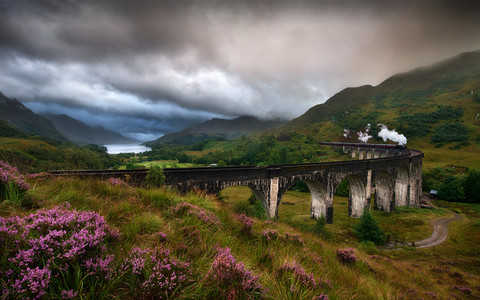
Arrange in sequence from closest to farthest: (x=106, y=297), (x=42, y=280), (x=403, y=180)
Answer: (x=42, y=280)
(x=106, y=297)
(x=403, y=180)

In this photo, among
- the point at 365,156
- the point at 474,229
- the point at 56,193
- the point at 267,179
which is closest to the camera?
the point at 56,193

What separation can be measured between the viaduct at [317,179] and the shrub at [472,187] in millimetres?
21626

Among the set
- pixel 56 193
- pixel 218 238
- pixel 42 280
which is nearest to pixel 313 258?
pixel 218 238

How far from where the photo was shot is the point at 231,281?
264cm

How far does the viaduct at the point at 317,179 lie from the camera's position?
1766 centimetres

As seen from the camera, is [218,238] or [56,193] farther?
[56,193]

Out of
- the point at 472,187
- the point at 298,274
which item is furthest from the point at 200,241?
the point at 472,187

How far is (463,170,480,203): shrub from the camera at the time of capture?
55.0 m

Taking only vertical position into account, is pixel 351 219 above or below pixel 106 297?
below

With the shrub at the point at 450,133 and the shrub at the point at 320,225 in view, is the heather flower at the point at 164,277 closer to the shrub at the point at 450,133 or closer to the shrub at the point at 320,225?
the shrub at the point at 320,225

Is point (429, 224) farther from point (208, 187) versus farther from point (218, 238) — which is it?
point (218, 238)

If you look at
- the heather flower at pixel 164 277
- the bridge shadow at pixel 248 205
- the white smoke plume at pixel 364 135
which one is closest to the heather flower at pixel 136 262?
the heather flower at pixel 164 277

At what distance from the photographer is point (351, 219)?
128 ft

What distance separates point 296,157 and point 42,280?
10534cm
